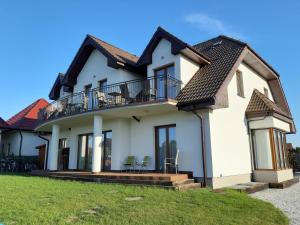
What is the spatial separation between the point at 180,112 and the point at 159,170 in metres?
3.06

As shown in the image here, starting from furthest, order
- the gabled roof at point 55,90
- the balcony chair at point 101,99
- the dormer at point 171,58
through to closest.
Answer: the gabled roof at point 55,90 < the balcony chair at point 101,99 < the dormer at point 171,58

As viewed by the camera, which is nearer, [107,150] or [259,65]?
[107,150]

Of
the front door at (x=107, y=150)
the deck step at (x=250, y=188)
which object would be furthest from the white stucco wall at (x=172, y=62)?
the deck step at (x=250, y=188)

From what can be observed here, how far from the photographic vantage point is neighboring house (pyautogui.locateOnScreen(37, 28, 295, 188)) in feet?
40.7

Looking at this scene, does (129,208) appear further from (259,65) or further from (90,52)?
(259,65)

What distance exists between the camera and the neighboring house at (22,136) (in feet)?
83.9

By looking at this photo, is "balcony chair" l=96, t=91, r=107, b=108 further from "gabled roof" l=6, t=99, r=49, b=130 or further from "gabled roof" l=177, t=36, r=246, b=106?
"gabled roof" l=6, t=99, r=49, b=130

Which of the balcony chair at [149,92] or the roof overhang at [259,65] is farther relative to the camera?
the roof overhang at [259,65]

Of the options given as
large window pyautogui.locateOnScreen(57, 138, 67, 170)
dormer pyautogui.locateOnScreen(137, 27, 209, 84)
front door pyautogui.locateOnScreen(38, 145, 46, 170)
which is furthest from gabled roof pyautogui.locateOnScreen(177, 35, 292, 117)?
front door pyautogui.locateOnScreen(38, 145, 46, 170)

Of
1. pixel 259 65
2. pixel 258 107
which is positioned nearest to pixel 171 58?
pixel 258 107

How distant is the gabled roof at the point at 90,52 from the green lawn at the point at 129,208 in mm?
8293

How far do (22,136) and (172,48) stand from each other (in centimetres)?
1861

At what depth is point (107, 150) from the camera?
1571cm

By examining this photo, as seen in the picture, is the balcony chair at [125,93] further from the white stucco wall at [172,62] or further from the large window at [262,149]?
the large window at [262,149]
